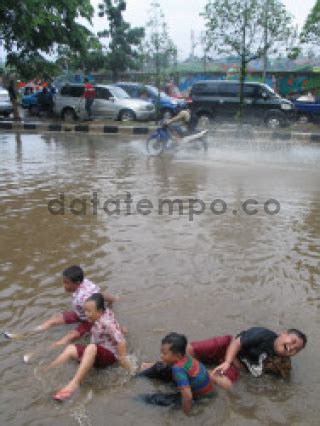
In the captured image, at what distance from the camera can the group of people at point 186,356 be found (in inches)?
138

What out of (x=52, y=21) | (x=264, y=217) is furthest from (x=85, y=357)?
(x=52, y=21)

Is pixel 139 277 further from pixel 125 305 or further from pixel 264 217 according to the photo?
pixel 264 217

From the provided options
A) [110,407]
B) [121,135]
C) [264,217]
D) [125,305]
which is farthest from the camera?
[121,135]

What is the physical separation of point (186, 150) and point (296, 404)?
11.9 m

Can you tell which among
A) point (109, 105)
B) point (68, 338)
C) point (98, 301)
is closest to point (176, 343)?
point (98, 301)

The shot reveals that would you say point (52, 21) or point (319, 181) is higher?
point (52, 21)

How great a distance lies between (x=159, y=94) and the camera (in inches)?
922

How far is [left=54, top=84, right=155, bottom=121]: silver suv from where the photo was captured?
22.1 meters

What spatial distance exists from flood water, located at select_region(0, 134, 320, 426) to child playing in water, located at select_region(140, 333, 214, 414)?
0.11 metres

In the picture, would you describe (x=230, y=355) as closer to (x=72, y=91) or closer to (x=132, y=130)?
(x=132, y=130)

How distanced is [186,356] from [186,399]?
0.96 feet

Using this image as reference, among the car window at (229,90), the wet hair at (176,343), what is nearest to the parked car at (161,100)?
the car window at (229,90)

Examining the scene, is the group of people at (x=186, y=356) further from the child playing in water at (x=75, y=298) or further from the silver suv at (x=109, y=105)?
the silver suv at (x=109, y=105)

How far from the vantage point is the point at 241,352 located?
388 cm
